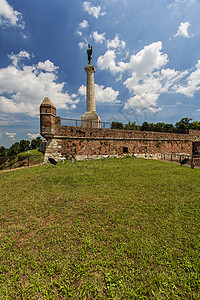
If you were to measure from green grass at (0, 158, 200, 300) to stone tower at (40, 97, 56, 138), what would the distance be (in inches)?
269

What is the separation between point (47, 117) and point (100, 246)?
10473mm

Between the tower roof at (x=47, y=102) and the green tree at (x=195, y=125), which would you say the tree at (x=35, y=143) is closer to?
the tower roof at (x=47, y=102)

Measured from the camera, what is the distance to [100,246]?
2.37 meters

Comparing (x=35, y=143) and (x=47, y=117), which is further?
(x=35, y=143)

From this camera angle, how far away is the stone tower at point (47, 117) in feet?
33.3

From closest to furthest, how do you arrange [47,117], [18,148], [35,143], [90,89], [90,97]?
[47,117]
[90,97]
[90,89]
[18,148]
[35,143]

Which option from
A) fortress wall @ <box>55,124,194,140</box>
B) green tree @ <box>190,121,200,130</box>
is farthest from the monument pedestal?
green tree @ <box>190,121,200,130</box>

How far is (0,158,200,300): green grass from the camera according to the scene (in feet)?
5.64

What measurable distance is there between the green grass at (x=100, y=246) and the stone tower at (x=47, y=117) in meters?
6.82

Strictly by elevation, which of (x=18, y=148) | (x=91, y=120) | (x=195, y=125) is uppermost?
(x=195, y=125)

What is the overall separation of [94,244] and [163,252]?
1387 mm

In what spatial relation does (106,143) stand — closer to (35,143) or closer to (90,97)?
(90,97)

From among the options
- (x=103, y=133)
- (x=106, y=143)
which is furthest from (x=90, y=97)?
(x=106, y=143)

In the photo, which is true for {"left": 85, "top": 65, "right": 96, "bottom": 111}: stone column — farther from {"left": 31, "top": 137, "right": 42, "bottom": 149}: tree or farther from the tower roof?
{"left": 31, "top": 137, "right": 42, "bottom": 149}: tree
